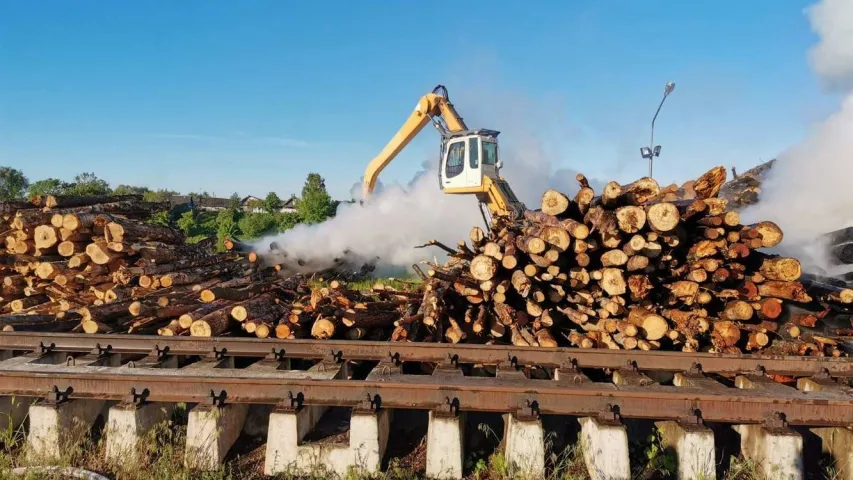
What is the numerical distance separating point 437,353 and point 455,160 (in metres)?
7.67

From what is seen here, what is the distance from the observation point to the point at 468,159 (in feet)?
38.5

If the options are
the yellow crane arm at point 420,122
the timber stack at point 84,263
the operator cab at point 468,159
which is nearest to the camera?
the timber stack at point 84,263

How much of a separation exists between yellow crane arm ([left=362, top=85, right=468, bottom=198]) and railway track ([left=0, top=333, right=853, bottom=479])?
9.43 metres

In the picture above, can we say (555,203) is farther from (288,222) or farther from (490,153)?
(288,222)

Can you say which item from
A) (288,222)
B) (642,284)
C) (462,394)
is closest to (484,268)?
(642,284)

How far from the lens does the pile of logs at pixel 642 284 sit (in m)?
4.85

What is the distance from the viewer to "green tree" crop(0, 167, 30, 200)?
2643 inches

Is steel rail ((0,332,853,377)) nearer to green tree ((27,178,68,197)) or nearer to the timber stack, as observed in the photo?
the timber stack

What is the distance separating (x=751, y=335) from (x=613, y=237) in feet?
5.52

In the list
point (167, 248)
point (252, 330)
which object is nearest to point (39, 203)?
point (167, 248)

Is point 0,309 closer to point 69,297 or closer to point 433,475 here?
point 69,297

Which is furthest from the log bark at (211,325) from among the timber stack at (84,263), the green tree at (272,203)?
the green tree at (272,203)

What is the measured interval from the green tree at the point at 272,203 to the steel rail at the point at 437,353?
5029 centimetres

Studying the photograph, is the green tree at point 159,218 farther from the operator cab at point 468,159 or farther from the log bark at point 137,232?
the operator cab at point 468,159
